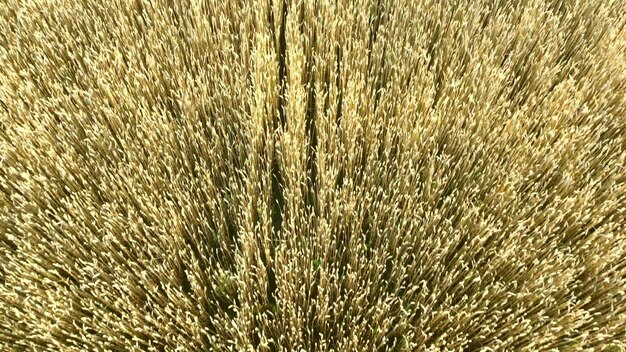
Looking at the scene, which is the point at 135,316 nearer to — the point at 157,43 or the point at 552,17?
the point at 157,43

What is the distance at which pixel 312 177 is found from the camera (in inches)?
71.9

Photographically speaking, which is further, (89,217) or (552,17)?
(552,17)

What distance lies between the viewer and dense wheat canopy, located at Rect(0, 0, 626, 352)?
4.64 ft

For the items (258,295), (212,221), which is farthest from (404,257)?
(212,221)

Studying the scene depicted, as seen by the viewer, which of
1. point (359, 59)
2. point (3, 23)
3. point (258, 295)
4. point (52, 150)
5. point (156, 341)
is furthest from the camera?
point (3, 23)

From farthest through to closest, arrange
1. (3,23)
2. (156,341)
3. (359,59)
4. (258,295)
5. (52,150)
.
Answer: (3,23) → (359,59) → (52,150) → (258,295) → (156,341)

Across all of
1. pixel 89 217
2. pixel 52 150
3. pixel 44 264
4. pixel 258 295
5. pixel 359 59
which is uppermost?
pixel 359 59

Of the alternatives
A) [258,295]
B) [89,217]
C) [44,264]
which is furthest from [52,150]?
[258,295]

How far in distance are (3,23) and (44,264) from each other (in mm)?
1255

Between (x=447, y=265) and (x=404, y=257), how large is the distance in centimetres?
17

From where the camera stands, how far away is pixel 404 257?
4.90 feet

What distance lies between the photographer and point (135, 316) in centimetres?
138

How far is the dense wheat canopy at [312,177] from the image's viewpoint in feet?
4.64

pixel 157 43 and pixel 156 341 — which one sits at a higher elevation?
pixel 157 43
